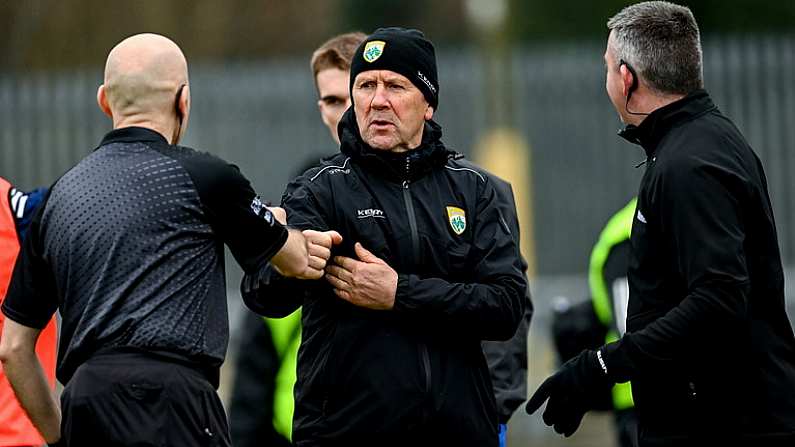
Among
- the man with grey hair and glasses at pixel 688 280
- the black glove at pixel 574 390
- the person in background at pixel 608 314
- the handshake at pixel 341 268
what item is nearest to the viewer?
the man with grey hair and glasses at pixel 688 280

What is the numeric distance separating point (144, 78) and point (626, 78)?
57.9 inches

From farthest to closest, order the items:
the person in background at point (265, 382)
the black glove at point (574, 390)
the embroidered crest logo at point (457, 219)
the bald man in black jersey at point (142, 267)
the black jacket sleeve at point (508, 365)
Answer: the person in background at point (265, 382), the black jacket sleeve at point (508, 365), the embroidered crest logo at point (457, 219), the black glove at point (574, 390), the bald man in black jersey at point (142, 267)

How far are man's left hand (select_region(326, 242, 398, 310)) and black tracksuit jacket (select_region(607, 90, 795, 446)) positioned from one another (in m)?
0.71

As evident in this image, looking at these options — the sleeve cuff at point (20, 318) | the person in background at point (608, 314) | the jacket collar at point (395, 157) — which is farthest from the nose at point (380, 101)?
the person in background at point (608, 314)

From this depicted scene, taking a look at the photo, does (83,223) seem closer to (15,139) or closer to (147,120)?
(147,120)

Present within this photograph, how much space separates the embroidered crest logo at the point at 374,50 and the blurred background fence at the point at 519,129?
7.55 meters

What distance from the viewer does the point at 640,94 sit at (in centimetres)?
455

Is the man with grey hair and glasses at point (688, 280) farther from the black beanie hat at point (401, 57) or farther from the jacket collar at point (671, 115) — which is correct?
the black beanie hat at point (401, 57)

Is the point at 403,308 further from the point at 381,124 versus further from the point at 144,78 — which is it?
the point at 144,78

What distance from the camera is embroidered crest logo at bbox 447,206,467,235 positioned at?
4.58m

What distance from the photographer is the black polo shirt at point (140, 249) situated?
4.16 metres

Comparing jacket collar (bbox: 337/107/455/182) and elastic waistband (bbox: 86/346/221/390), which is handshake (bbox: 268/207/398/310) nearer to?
jacket collar (bbox: 337/107/455/182)

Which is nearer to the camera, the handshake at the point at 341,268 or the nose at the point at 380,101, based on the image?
the handshake at the point at 341,268

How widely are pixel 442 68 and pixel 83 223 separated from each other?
8.55m
